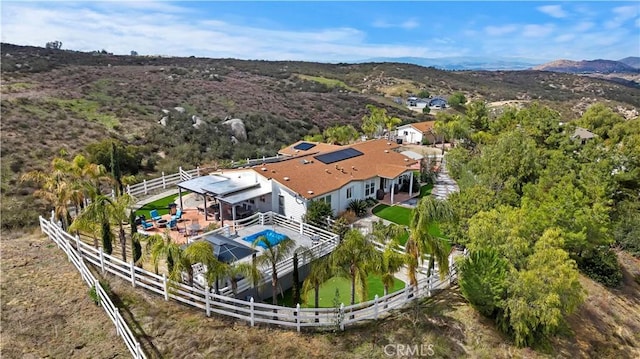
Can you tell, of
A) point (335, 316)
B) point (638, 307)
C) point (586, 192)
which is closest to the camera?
point (335, 316)

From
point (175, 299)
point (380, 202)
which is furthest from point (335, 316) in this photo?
point (380, 202)

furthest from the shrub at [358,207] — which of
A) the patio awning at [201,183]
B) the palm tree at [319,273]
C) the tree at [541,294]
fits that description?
the tree at [541,294]

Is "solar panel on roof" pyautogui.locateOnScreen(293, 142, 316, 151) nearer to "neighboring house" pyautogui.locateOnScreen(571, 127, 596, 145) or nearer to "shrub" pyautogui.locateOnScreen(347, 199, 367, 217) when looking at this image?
"shrub" pyautogui.locateOnScreen(347, 199, 367, 217)

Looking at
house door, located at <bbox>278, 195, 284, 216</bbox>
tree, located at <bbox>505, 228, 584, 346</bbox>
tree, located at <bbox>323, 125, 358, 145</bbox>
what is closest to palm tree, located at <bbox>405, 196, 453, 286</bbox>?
tree, located at <bbox>505, 228, 584, 346</bbox>

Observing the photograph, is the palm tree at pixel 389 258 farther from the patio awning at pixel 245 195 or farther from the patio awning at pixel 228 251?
the patio awning at pixel 245 195

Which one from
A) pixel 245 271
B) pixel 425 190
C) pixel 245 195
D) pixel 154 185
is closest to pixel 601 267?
pixel 425 190

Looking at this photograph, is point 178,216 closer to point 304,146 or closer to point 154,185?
point 154,185

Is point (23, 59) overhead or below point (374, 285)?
overhead

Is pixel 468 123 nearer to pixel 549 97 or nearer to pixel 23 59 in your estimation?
pixel 23 59
